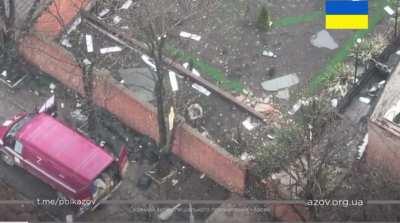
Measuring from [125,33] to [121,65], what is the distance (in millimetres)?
812

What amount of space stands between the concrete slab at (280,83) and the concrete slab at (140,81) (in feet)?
7.86

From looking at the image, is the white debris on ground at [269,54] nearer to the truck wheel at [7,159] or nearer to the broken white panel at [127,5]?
the broken white panel at [127,5]

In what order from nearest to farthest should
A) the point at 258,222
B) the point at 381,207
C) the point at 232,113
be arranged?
1. the point at 381,207
2. the point at 258,222
3. the point at 232,113

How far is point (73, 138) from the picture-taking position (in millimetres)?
16234

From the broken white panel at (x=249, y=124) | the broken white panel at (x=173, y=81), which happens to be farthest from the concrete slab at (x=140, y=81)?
the broken white panel at (x=249, y=124)

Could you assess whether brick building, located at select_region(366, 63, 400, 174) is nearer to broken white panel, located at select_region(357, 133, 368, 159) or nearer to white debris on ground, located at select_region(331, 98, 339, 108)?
broken white panel, located at select_region(357, 133, 368, 159)

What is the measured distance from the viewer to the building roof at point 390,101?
14.6 metres

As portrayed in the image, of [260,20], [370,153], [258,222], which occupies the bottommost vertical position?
[258,222]

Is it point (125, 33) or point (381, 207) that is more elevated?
point (125, 33)

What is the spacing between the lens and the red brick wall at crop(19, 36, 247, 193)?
16.3 metres

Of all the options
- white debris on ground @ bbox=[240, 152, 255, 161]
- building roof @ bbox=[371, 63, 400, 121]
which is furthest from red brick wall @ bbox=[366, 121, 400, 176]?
white debris on ground @ bbox=[240, 152, 255, 161]

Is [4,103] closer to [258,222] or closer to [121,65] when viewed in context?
[121,65]

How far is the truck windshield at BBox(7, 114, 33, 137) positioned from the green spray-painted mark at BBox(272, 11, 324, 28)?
5.82 meters

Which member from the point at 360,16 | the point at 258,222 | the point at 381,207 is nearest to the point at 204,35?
the point at 360,16
